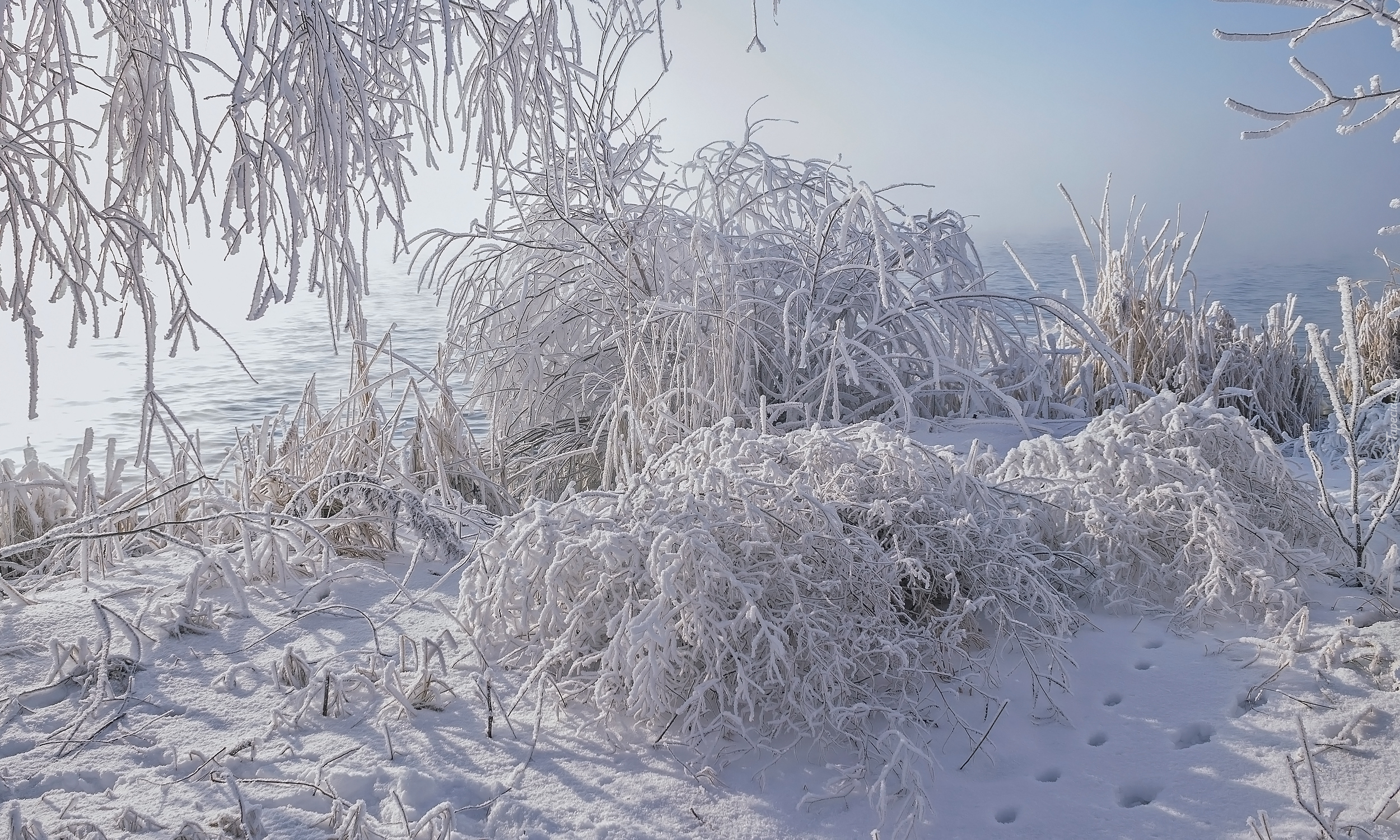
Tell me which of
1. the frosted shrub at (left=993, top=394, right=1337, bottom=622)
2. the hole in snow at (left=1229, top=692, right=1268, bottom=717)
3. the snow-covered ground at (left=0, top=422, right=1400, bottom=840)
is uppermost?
the frosted shrub at (left=993, top=394, right=1337, bottom=622)

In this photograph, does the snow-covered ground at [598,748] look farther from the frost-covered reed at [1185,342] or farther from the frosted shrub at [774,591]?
the frost-covered reed at [1185,342]

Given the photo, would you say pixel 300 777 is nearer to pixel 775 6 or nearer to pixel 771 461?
pixel 771 461

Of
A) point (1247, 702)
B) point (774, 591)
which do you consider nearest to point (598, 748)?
point (774, 591)

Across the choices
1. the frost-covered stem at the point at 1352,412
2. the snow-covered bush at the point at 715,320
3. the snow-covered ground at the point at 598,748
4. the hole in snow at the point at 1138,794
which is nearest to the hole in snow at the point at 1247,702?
the snow-covered ground at the point at 598,748

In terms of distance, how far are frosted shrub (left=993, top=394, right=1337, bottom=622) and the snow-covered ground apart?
99 millimetres

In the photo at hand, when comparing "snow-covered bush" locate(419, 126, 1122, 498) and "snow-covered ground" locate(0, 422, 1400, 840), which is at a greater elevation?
"snow-covered bush" locate(419, 126, 1122, 498)

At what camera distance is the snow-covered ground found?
1444 millimetres

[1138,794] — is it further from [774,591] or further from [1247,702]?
[774,591]

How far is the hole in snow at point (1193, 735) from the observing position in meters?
1.63

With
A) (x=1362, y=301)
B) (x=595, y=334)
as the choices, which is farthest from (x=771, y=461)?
(x=1362, y=301)

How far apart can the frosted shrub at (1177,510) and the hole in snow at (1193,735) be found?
15.3 inches

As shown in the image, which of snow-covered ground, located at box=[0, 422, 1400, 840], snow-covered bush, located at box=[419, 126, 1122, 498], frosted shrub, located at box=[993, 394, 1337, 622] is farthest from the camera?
snow-covered bush, located at box=[419, 126, 1122, 498]

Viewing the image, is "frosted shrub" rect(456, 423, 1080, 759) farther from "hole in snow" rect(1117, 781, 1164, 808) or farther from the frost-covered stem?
the frost-covered stem

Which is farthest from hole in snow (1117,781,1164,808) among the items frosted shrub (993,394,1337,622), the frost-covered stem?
the frost-covered stem
